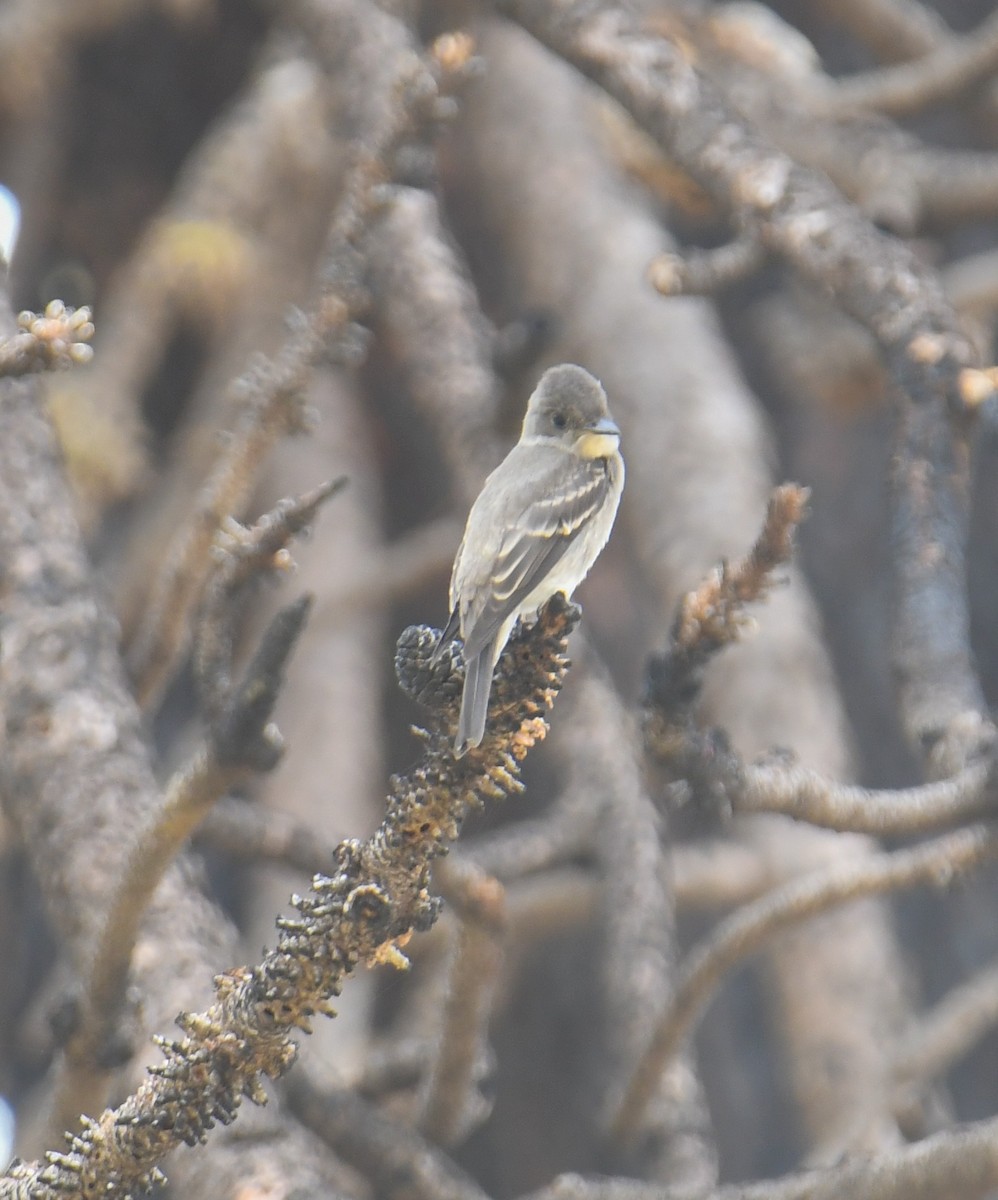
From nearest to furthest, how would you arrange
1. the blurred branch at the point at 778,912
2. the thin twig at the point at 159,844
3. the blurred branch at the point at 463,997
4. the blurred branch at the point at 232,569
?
the thin twig at the point at 159,844
the blurred branch at the point at 232,569
the blurred branch at the point at 463,997
the blurred branch at the point at 778,912

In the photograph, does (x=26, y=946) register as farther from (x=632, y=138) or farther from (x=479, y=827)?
(x=632, y=138)

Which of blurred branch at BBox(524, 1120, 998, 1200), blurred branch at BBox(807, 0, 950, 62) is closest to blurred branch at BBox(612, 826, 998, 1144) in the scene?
blurred branch at BBox(524, 1120, 998, 1200)

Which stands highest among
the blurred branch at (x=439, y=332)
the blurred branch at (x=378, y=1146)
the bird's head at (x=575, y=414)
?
the bird's head at (x=575, y=414)

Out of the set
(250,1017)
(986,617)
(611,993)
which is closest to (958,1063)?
(986,617)

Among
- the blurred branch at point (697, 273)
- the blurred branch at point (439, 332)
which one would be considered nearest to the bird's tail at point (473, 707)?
the blurred branch at point (697, 273)

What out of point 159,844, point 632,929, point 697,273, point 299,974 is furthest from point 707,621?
point 632,929

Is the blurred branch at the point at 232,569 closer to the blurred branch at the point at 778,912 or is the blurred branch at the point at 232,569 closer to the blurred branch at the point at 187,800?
the blurred branch at the point at 187,800
